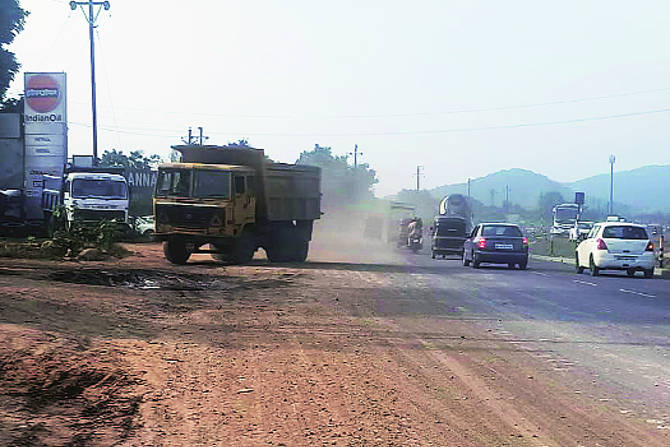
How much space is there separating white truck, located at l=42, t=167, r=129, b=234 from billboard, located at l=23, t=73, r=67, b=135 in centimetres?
867

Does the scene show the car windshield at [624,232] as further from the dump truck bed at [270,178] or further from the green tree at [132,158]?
the green tree at [132,158]

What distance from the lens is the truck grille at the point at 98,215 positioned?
3256 centimetres

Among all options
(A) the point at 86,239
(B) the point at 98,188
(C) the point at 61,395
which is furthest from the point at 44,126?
(C) the point at 61,395

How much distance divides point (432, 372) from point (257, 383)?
5.92 feet

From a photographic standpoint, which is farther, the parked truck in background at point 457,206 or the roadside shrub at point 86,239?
the parked truck in background at point 457,206

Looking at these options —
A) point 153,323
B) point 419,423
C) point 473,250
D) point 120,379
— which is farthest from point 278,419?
point 473,250

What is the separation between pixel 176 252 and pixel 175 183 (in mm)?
2219

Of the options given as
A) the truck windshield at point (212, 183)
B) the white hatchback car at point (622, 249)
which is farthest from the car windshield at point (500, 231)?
the truck windshield at point (212, 183)

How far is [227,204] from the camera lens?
79.8 feet

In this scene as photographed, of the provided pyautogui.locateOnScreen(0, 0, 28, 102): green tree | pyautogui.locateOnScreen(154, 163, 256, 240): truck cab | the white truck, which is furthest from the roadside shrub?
pyautogui.locateOnScreen(0, 0, 28, 102): green tree

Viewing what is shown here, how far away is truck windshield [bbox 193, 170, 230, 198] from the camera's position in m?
24.5

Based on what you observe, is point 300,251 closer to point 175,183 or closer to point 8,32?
point 175,183

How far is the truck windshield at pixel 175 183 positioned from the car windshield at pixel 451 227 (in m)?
16.8

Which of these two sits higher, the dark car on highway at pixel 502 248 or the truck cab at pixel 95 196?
the truck cab at pixel 95 196
